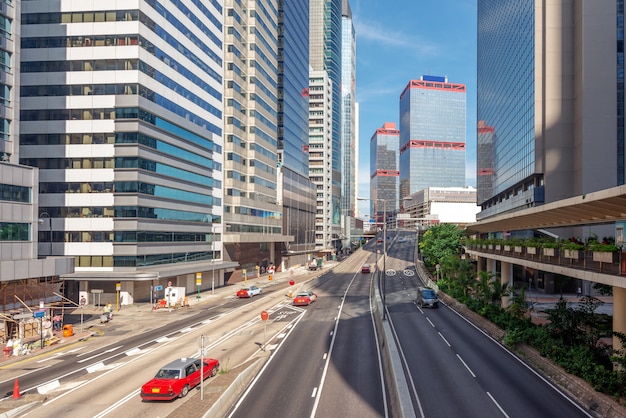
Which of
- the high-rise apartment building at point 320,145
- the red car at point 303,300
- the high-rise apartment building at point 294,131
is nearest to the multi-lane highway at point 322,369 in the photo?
the red car at point 303,300

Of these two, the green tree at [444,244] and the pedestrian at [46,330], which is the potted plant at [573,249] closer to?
the pedestrian at [46,330]

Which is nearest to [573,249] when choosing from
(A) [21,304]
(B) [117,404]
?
(B) [117,404]

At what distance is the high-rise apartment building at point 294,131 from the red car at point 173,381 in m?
84.7

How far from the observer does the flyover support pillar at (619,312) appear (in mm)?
22219

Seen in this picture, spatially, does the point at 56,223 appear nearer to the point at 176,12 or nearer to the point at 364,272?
the point at 176,12

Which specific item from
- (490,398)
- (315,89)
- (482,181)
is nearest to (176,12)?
(490,398)

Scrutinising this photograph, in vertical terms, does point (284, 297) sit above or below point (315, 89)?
below

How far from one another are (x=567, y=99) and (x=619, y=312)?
5787cm

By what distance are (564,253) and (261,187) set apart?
70.5m

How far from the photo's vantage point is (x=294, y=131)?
401ft

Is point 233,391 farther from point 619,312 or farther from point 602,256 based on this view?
point 602,256

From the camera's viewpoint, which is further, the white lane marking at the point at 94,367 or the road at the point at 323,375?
the white lane marking at the point at 94,367

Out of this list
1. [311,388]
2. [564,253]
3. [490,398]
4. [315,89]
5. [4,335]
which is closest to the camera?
[490,398]

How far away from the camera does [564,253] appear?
28078mm
